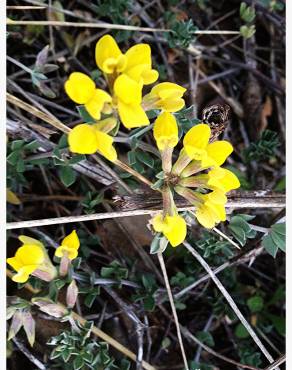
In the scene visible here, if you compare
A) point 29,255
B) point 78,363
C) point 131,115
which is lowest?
point 78,363

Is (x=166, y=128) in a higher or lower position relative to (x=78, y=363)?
higher

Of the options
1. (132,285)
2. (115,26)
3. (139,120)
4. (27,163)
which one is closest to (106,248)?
(132,285)

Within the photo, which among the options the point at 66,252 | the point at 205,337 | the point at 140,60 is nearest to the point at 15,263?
the point at 66,252

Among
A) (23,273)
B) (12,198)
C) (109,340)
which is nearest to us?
(23,273)

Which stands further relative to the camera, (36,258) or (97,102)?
(36,258)

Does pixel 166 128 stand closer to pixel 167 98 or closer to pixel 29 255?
pixel 167 98

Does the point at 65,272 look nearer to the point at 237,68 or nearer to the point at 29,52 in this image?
the point at 29,52
